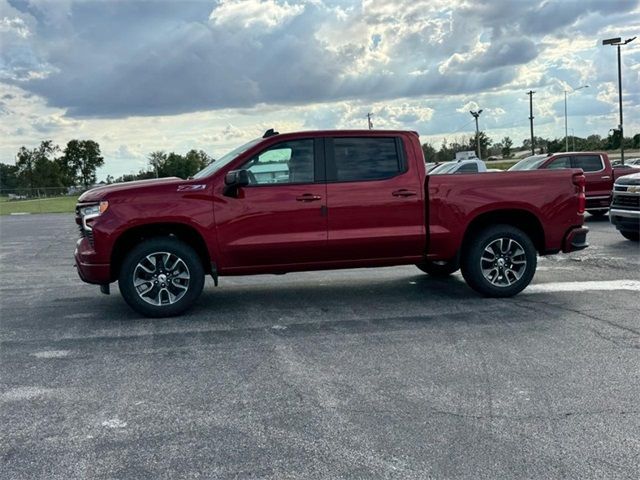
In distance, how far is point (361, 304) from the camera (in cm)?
703

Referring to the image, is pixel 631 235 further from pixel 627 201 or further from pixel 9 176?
pixel 9 176

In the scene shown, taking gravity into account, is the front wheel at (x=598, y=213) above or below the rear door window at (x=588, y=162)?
below

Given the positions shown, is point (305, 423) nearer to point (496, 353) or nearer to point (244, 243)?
point (496, 353)

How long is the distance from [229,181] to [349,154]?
4.73 ft

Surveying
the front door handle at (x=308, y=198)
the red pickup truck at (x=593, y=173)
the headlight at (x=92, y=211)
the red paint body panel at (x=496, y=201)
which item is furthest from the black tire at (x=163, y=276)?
the red pickup truck at (x=593, y=173)

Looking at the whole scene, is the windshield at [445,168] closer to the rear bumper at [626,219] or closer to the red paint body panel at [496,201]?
the rear bumper at [626,219]

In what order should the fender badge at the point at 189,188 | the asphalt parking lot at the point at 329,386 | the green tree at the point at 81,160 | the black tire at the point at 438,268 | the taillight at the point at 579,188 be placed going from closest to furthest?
the asphalt parking lot at the point at 329,386 → the fender badge at the point at 189,188 → the taillight at the point at 579,188 → the black tire at the point at 438,268 → the green tree at the point at 81,160

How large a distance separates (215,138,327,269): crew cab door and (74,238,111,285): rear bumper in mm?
1244

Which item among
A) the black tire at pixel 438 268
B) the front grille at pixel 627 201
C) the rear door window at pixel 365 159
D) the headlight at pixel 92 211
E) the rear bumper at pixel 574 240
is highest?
the rear door window at pixel 365 159

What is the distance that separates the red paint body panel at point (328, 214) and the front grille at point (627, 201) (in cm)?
479

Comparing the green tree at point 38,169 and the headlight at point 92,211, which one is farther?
the green tree at point 38,169

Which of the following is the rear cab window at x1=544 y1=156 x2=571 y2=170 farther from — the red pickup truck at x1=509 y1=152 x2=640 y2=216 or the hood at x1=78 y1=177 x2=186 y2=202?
the hood at x1=78 y1=177 x2=186 y2=202

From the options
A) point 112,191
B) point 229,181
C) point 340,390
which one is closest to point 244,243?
point 229,181

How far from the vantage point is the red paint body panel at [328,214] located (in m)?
6.40
